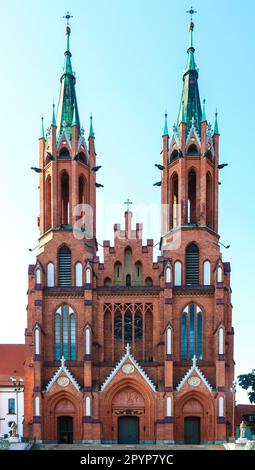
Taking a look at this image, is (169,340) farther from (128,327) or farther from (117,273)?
(117,273)

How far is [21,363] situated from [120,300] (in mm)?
25626

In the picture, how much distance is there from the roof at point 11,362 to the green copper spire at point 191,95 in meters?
34.2

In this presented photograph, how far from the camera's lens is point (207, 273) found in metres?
52.3

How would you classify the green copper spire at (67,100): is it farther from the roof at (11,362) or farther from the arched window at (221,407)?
the roof at (11,362)

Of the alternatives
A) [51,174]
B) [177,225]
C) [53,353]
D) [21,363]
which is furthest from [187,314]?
A: [21,363]

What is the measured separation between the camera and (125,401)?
5041 cm

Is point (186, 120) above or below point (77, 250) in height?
above

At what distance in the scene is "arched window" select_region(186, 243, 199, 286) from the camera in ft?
172

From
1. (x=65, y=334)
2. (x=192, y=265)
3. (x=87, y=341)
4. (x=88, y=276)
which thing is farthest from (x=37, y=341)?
(x=192, y=265)

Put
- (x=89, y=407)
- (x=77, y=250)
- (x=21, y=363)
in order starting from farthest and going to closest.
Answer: (x=21, y=363) < (x=77, y=250) < (x=89, y=407)

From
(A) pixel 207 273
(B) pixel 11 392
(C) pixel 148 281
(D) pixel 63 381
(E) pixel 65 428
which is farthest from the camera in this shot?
(B) pixel 11 392

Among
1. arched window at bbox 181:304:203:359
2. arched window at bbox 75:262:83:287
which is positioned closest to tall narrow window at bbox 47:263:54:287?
arched window at bbox 75:262:83:287

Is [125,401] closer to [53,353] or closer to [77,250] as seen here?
[53,353]

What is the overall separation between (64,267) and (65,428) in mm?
13029
